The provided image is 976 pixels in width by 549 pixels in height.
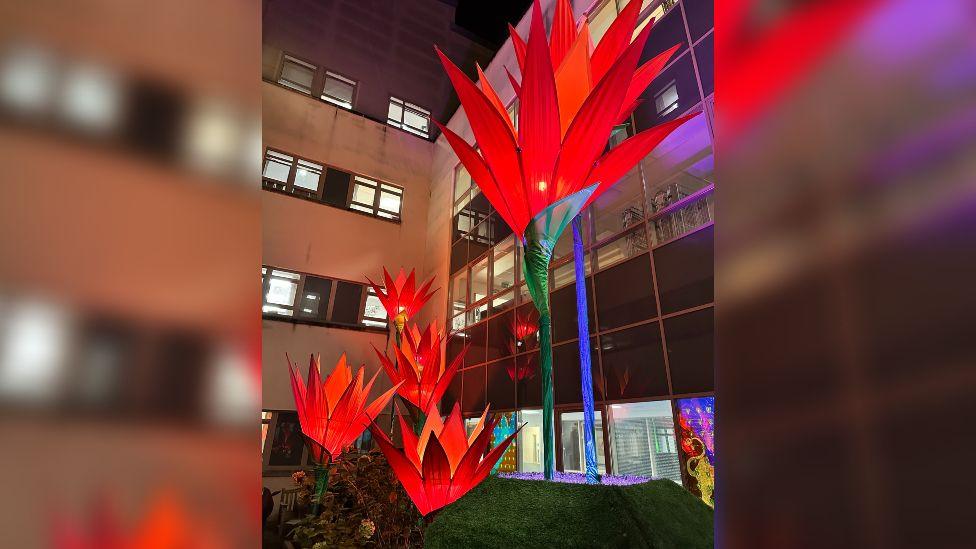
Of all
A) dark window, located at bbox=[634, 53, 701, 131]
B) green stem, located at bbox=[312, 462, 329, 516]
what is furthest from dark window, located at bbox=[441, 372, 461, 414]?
green stem, located at bbox=[312, 462, 329, 516]

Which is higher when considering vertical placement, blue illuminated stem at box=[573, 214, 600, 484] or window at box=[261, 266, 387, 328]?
window at box=[261, 266, 387, 328]

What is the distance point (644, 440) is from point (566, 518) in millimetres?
5529

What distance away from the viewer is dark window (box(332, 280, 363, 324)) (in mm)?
13375

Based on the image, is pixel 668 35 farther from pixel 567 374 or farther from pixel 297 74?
pixel 297 74

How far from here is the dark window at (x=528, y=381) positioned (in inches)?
368

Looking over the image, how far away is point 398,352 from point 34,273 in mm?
6038

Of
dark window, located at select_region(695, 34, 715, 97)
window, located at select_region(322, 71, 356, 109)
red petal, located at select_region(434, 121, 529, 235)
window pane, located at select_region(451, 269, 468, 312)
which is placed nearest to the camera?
red petal, located at select_region(434, 121, 529, 235)

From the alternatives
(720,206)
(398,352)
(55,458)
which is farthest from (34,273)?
(398,352)

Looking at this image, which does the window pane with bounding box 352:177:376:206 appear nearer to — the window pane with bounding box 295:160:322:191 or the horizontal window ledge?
the window pane with bounding box 295:160:322:191

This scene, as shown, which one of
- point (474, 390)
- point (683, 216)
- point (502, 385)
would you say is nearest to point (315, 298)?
point (474, 390)

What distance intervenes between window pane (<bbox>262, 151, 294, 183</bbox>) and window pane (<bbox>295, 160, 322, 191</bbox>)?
307 millimetres

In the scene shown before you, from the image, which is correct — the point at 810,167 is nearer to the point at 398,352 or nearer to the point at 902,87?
the point at 902,87

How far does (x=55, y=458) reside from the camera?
20 cm

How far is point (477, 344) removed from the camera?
11.8 meters
